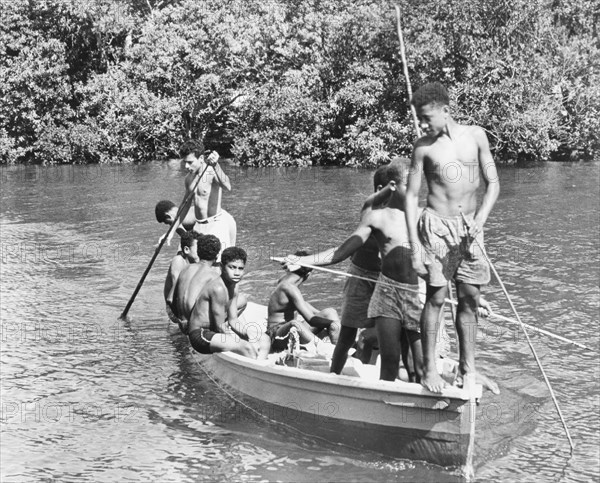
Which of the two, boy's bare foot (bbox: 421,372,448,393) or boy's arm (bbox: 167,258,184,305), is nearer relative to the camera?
boy's bare foot (bbox: 421,372,448,393)

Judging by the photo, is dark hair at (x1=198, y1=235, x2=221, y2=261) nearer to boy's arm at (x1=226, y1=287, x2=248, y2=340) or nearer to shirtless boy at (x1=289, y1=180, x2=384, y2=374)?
boy's arm at (x1=226, y1=287, x2=248, y2=340)

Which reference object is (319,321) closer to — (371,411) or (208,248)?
(208,248)

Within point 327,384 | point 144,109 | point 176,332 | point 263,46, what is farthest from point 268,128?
point 327,384

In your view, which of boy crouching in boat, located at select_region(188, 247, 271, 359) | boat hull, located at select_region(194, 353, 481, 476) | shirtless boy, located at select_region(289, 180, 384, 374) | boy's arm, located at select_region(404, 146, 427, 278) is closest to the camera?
boy's arm, located at select_region(404, 146, 427, 278)

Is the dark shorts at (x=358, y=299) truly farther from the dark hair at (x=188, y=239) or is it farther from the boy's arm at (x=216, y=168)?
the boy's arm at (x=216, y=168)

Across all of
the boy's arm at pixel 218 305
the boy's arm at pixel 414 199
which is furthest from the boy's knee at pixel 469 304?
the boy's arm at pixel 218 305

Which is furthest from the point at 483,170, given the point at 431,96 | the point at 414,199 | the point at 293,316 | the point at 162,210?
the point at 162,210

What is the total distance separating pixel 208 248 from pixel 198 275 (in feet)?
1.01

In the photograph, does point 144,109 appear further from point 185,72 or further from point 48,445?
point 48,445

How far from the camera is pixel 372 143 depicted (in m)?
28.6

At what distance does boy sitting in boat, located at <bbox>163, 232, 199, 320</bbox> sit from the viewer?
11.9m

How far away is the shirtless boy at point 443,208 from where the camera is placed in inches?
291

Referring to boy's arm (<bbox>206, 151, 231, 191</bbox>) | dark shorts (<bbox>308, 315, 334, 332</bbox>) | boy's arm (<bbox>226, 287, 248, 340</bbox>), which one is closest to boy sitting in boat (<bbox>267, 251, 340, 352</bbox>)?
dark shorts (<bbox>308, 315, 334, 332</bbox>)

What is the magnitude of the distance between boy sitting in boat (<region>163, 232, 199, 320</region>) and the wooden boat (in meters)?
2.33
